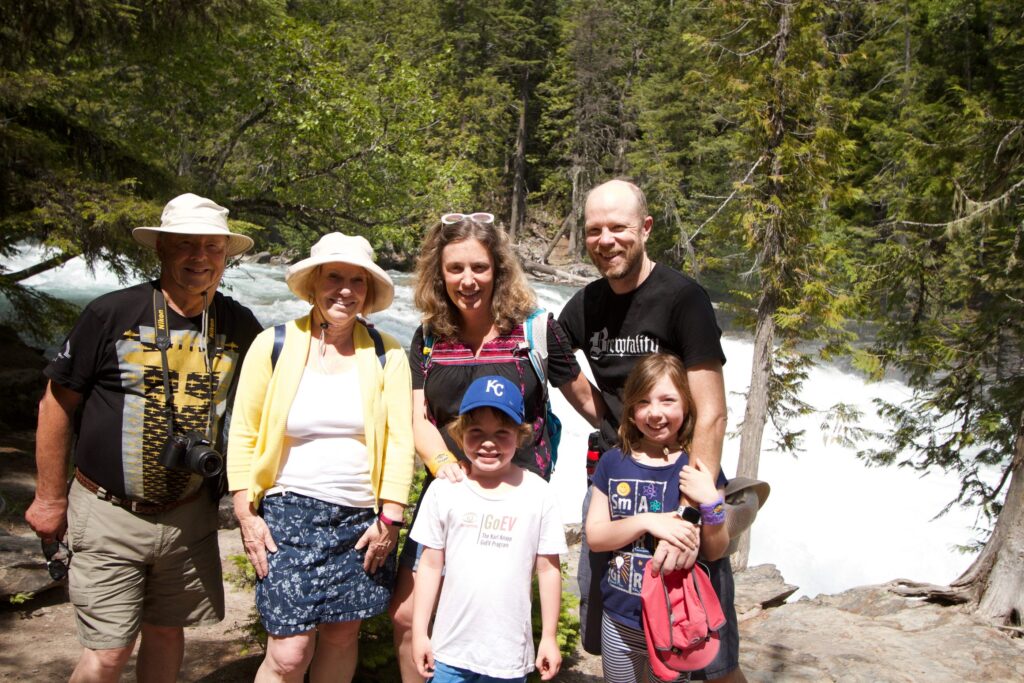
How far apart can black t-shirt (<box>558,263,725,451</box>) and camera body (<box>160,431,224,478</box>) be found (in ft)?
4.60

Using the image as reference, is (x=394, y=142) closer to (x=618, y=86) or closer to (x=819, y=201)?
(x=819, y=201)

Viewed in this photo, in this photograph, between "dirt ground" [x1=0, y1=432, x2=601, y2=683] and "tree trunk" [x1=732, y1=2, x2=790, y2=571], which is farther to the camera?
"tree trunk" [x1=732, y1=2, x2=790, y2=571]

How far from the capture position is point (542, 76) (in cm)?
3934

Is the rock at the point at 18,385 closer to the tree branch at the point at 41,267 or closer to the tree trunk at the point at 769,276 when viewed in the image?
the tree branch at the point at 41,267

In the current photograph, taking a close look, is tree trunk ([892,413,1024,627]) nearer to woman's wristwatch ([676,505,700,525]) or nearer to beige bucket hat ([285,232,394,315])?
woman's wristwatch ([676,505,700,525])

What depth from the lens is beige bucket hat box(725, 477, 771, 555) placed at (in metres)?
2.63

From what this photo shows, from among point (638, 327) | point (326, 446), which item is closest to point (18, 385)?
point (326, 446)

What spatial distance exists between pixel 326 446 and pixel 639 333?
117cm

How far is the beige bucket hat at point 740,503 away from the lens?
263 cm

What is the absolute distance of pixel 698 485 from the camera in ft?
8.21

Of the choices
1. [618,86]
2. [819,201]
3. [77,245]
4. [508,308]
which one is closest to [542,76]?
[618,86]

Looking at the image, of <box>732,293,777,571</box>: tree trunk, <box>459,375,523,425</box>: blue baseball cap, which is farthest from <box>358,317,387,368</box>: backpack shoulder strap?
<box>732,293,777,571</box>: tree trunk

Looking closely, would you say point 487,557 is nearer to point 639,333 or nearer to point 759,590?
point 639,333

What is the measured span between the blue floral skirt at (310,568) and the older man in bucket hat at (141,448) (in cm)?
35
